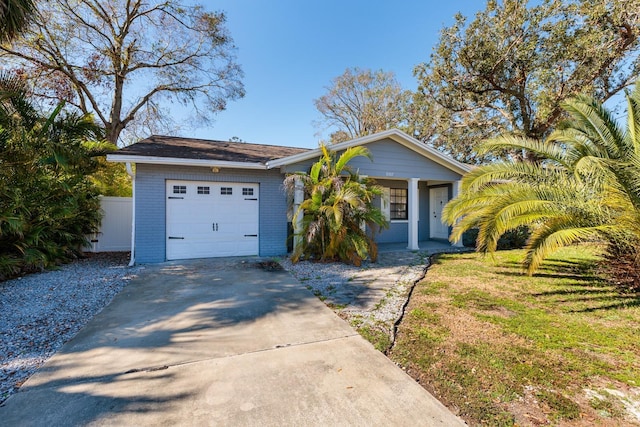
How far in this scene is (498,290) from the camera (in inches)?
220

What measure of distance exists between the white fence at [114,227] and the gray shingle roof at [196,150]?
236cm

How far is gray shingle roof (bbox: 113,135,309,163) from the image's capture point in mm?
7914

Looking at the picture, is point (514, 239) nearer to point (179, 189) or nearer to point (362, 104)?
point (179, 189)

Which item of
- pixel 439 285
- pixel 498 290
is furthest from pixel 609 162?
pixel 439 285

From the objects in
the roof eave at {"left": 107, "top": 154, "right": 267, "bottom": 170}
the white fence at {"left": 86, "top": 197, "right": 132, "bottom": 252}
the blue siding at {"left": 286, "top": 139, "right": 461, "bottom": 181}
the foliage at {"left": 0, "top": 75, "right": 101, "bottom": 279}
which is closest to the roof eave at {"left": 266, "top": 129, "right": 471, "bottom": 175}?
the blue siding at {"left": 286, "top": 139, "right": 461, "bottom": 181}

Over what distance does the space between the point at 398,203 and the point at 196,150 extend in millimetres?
7759

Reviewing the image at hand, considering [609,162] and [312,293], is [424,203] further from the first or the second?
[312,293]

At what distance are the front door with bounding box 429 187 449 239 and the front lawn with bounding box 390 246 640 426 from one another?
6317 millimetres

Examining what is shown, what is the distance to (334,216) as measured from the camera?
7.30 m

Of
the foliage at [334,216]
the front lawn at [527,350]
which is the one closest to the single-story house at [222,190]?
the foliage at [334,216]

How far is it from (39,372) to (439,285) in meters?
5.97

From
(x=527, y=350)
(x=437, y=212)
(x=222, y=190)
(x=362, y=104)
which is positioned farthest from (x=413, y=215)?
(x=362, y=104)

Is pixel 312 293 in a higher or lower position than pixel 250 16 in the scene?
lower

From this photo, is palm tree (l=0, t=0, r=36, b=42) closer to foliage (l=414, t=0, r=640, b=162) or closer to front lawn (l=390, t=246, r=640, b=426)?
front lawn (l=390, t=246, r=640, b=426)
